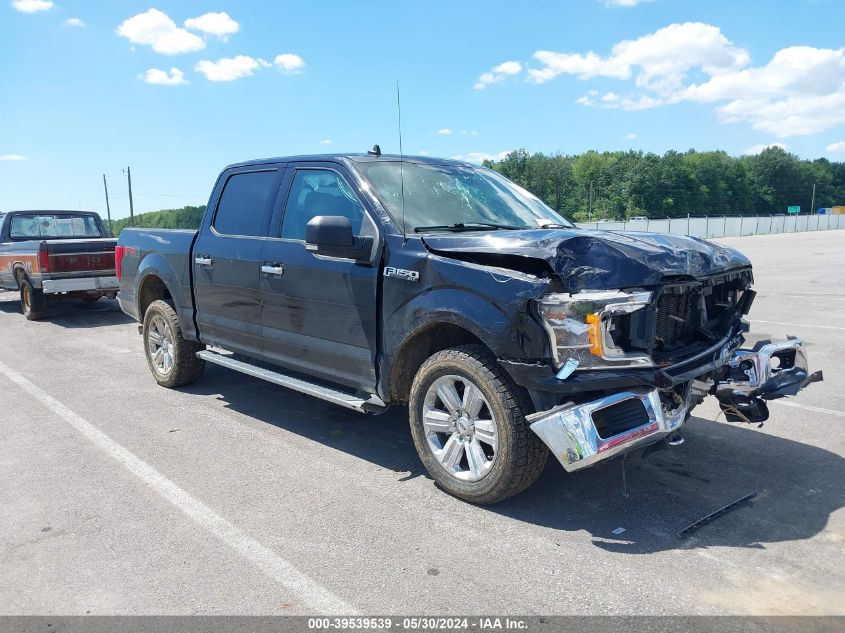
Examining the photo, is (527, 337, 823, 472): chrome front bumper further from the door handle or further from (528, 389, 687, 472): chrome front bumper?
the door handle

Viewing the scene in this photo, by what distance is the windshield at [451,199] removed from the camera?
4441 millimetres

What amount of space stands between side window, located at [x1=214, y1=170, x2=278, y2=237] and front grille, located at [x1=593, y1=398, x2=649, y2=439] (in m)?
3.08

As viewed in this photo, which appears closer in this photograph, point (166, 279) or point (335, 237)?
point (335, 237)

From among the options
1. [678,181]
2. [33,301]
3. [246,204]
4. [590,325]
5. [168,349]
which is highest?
[678,181]

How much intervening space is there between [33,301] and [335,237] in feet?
32.5

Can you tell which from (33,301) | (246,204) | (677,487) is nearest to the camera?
(677,487)

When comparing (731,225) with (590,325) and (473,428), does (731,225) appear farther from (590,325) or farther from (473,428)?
(590,325)

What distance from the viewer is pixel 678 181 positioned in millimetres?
107750

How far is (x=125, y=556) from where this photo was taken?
3.38 meters

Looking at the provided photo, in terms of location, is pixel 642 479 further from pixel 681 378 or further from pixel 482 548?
pixel 482 548

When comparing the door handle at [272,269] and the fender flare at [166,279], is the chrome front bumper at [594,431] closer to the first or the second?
the door handle at [272,269]

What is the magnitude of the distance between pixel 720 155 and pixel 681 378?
14297 cm

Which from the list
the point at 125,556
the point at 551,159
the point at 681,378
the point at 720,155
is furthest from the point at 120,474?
the point at 720,155

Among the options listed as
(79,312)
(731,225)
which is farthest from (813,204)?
(79,312)
